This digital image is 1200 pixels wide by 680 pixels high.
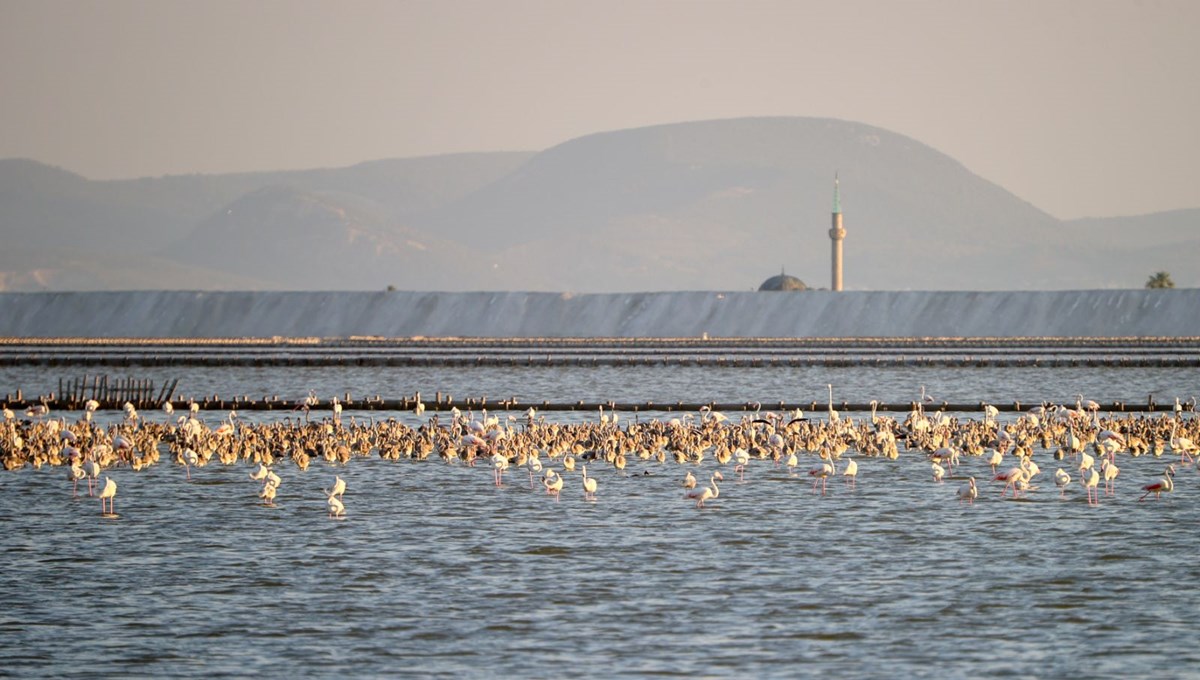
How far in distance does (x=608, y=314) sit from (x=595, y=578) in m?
165

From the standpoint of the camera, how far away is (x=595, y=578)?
77.9 ft

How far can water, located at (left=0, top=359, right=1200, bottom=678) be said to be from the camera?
62.8ft

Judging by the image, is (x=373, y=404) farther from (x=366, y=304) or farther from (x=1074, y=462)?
(x=366, y=304)

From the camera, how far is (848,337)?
173 m

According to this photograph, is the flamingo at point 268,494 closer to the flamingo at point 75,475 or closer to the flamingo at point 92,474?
the flamingo at point 92,474

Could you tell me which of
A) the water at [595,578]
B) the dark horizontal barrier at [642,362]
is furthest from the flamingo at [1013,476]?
the dark horizontal barrier at [642,362]

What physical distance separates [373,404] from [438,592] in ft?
109

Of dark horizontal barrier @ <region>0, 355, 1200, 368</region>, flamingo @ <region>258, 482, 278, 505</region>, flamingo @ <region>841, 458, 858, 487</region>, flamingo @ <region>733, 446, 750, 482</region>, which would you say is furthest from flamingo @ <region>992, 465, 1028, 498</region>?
dark horizontal barrier @ <region>0, 355, 1200, 368</region>

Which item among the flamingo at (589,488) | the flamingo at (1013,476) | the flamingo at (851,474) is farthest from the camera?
the flamingo at (851,474)

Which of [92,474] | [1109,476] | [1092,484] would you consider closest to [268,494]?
[92,474]

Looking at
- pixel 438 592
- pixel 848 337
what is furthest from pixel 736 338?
pixel 438 592

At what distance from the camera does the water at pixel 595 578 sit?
19.2m

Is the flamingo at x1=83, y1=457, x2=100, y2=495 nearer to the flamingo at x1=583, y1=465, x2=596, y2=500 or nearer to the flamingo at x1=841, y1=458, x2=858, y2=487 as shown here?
the flamingo at x1=583, y1=465, x2=596, y2=500

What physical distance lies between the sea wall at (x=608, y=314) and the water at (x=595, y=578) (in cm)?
14116
